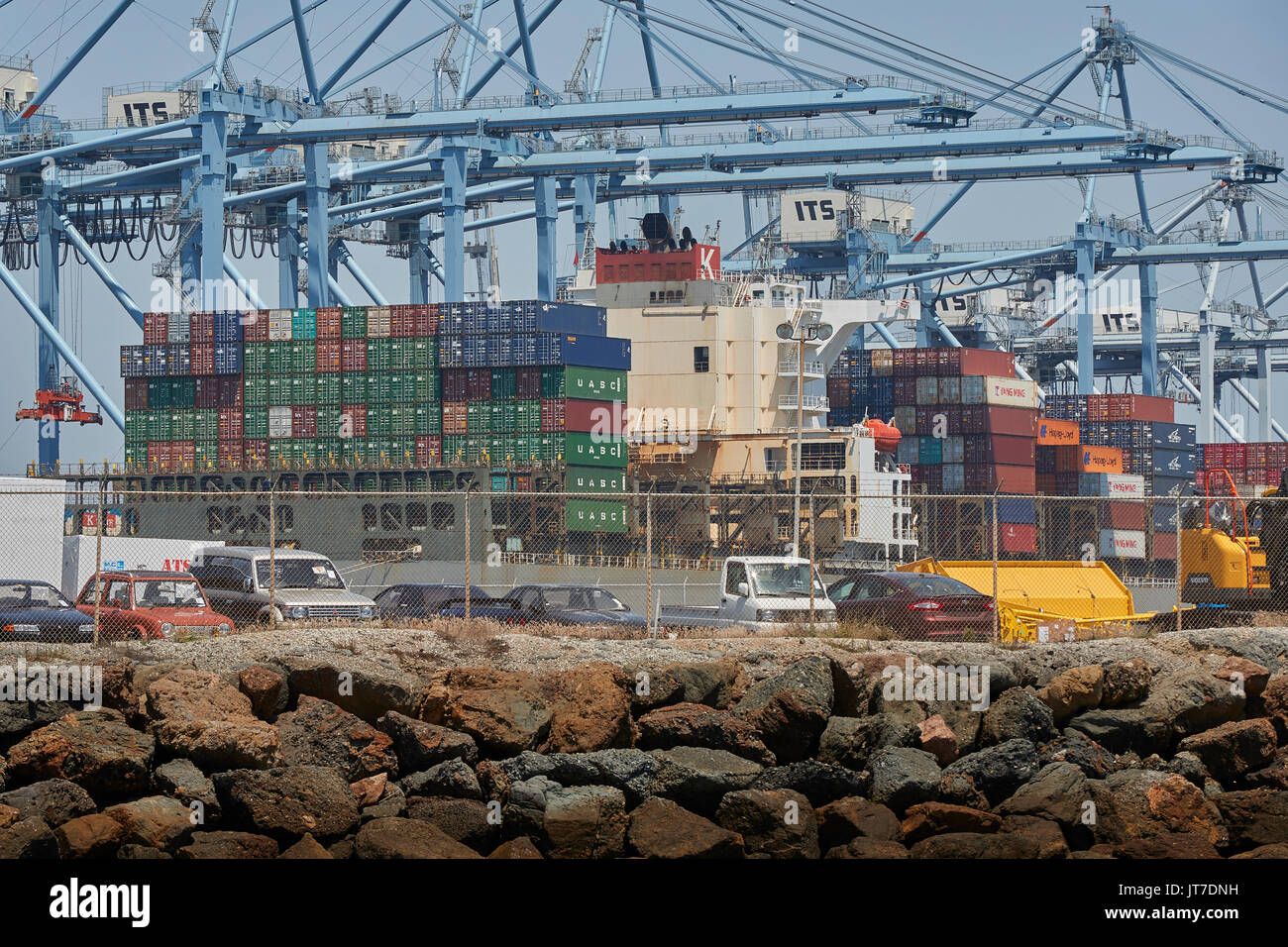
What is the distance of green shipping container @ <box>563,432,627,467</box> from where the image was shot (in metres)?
54.2

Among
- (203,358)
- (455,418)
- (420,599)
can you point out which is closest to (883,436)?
(455,418)

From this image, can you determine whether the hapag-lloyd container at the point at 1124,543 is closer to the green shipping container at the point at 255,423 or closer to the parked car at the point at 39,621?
the green shipping container at the point at 255,423

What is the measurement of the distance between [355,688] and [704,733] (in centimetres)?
372

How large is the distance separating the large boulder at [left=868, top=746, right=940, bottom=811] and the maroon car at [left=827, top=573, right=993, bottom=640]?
164 inches

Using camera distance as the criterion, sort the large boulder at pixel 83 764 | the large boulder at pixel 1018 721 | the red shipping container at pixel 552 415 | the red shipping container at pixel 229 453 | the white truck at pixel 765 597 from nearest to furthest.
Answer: the large boulder at pixel 83 764 → the large boulder at pixel 1018 721 → the white truck at pixel 765 597 → the red shipping container at pixel 552 415 → the red shipping container at pixel 229 453

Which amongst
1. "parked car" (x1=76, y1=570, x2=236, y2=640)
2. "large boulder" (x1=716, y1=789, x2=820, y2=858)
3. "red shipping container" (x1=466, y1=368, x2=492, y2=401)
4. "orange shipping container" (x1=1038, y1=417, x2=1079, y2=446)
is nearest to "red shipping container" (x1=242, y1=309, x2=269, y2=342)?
"red shipping container" (x1=466, y1=368, x2=492, y2=401)

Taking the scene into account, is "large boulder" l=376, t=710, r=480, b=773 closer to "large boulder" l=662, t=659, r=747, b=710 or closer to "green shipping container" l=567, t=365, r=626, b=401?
"large boulder" l=662, t=659, r=747, b=710

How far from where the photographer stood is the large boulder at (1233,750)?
58.0 ft

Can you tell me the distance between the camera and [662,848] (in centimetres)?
1508

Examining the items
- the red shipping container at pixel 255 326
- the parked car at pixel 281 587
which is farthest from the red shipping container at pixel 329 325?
the parked car at pixel 281 587

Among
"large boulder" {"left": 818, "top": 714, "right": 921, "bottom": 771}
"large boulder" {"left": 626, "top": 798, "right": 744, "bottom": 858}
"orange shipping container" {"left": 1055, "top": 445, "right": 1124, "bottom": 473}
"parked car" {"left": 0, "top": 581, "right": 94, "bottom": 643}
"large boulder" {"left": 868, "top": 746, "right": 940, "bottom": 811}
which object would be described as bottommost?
"large boulder" {"left": 626, "top": 798, "right": 744, "bottom": 858}

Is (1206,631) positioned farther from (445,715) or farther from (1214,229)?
(1214,229)

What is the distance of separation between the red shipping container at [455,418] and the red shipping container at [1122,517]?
30018 millimetres
